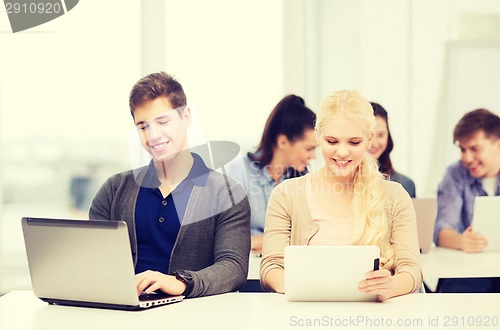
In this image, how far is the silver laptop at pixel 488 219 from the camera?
11.1ft

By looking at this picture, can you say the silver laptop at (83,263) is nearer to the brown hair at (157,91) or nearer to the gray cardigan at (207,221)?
the gray cardigan at (207,221)

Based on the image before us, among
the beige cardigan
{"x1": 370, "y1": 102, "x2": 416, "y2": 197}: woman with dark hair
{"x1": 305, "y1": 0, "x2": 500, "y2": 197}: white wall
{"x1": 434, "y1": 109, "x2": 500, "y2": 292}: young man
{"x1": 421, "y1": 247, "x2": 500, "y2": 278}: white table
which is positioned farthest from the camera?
{"x1": 305, "y1": 0, "x2": 500, "y2": 197}: white wall

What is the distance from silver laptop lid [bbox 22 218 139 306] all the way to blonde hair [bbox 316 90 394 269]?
2.55ft

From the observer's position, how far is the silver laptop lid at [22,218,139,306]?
75.7 inches

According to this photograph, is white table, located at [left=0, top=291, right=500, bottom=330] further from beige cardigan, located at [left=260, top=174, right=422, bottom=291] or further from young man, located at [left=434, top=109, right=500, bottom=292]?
young man, located at [left=434, top=109, right=500, bottom=292]


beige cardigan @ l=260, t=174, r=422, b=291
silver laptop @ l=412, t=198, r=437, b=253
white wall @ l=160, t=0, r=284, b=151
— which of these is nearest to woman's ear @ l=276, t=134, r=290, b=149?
silver laptop @ l=412, t=198, r=437, b=253

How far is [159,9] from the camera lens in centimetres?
533

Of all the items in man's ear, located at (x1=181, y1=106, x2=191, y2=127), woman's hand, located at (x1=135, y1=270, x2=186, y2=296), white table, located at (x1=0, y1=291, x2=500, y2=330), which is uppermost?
man's ear, located at (x1=181, y1=106, x2=191, y2=127)

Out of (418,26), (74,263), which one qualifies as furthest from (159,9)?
(74,263)

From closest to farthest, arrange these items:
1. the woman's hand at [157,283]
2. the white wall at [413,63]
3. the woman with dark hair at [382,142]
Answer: the woman's hand at [157,283] < the woman with dark hair at [382,142] < the white wall at [413,63]

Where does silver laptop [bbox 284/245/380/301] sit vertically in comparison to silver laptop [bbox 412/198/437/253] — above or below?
above

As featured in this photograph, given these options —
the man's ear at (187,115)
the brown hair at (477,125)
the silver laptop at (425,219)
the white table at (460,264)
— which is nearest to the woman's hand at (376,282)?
the man's ear at (187,115)

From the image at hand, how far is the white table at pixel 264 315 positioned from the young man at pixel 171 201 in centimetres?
27

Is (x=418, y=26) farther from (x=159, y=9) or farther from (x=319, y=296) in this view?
(x=319, y=296)
